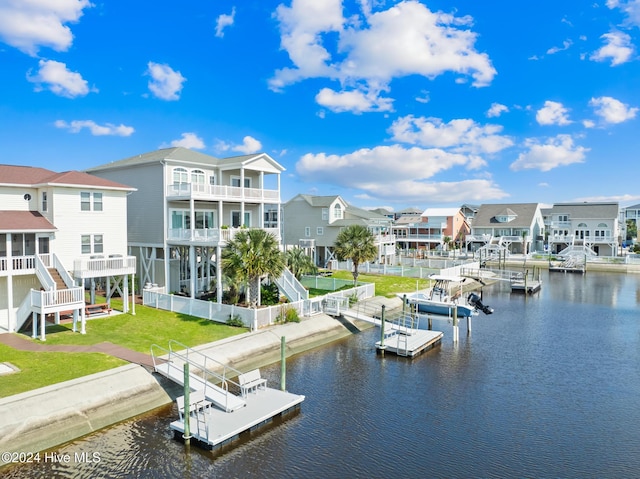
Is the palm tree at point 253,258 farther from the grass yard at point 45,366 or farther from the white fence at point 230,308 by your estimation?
the grass yard at point 45,366

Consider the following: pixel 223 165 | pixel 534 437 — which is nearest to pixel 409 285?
pixel 223 165

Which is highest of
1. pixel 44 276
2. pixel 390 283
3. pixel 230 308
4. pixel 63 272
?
pixel 63 272

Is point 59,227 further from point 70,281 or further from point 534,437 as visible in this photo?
point 534,437

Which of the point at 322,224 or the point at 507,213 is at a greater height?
the point at 507,213

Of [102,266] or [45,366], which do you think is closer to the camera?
[45,366]

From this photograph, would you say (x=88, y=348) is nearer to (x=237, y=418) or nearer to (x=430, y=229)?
(x=237, y=418)

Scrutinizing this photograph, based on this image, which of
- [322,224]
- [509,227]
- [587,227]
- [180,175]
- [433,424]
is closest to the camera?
[433,424]

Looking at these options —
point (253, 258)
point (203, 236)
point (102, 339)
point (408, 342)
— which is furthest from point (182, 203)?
point (408, 342)
